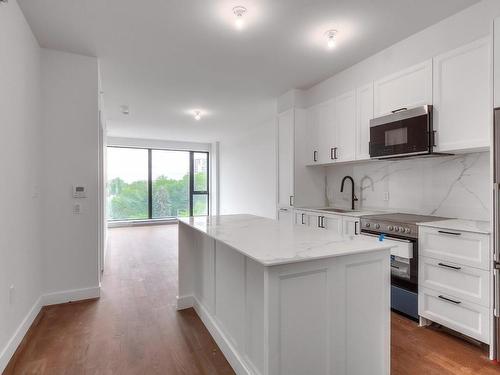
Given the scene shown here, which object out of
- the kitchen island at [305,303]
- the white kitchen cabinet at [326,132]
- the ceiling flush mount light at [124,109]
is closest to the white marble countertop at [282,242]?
the kitchen island at [305,303]

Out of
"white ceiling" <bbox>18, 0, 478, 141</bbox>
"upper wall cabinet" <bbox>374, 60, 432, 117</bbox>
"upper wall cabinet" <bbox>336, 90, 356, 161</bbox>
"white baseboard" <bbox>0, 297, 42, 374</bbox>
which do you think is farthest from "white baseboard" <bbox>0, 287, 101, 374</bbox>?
"upper wall cabinet" <bbox>374, 60, 432, 117</bbox>

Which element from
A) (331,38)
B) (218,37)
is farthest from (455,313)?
(218,37)

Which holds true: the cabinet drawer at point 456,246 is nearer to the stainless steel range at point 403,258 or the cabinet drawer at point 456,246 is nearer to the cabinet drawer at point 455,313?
the stainless steel range at point 403,258

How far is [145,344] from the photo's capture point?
220cm

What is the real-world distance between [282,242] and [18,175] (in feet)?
7.03

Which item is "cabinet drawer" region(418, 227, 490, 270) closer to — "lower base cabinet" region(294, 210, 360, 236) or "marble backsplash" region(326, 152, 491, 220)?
"marble backsplash" region(326, 152, 491, 220)

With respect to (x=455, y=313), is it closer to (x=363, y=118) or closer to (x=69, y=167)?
(x=363, y=118)

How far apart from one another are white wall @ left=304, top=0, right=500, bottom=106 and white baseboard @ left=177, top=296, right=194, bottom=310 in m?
3.02

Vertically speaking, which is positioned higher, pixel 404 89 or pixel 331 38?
pixel 331 38

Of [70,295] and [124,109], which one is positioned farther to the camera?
[124,109]

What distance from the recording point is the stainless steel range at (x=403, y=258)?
2.50 m

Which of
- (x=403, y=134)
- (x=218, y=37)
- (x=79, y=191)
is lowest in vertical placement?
(x=79, y=191)

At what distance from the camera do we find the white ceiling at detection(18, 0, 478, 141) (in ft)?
7.53

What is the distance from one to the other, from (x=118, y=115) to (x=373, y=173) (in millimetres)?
4846
